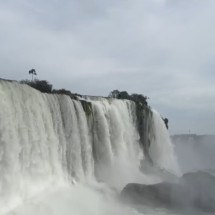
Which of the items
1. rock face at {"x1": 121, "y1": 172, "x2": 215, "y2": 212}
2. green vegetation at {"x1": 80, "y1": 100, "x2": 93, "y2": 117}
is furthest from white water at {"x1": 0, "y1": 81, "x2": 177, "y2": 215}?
rock face at {"x1": 121, "y1": 172, "x2": 215, "y2": 212}

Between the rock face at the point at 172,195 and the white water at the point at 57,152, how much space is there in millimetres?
1247

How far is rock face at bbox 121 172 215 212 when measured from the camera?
19.9 m

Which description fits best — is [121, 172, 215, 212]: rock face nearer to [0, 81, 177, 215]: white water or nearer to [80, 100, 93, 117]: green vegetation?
[0, 81, 177, 215]: white water

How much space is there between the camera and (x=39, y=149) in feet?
59.8

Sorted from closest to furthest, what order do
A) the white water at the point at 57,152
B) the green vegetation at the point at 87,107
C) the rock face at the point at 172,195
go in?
1. the white water at the point at 57,152
2. the rock face at the point at 172,195
3. the green vegetation at the point at 87,107

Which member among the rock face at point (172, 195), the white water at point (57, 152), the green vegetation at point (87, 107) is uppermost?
the green vegetation at point (87, 107)

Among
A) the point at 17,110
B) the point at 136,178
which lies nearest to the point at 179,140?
the point at 136,178

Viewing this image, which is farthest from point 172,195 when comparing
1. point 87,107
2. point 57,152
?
point 87,107

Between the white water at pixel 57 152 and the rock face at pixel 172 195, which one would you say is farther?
the rock face at pixel 172 195

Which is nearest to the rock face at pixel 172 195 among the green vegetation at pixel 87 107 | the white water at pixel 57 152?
the white water at pixel 57 152

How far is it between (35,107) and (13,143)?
2488 mm

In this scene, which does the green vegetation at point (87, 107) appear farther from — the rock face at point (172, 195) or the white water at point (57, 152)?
the rock face at point (172, 195)

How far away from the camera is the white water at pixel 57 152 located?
1619cm

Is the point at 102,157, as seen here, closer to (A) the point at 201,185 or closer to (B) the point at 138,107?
(A) the point at 201,185
